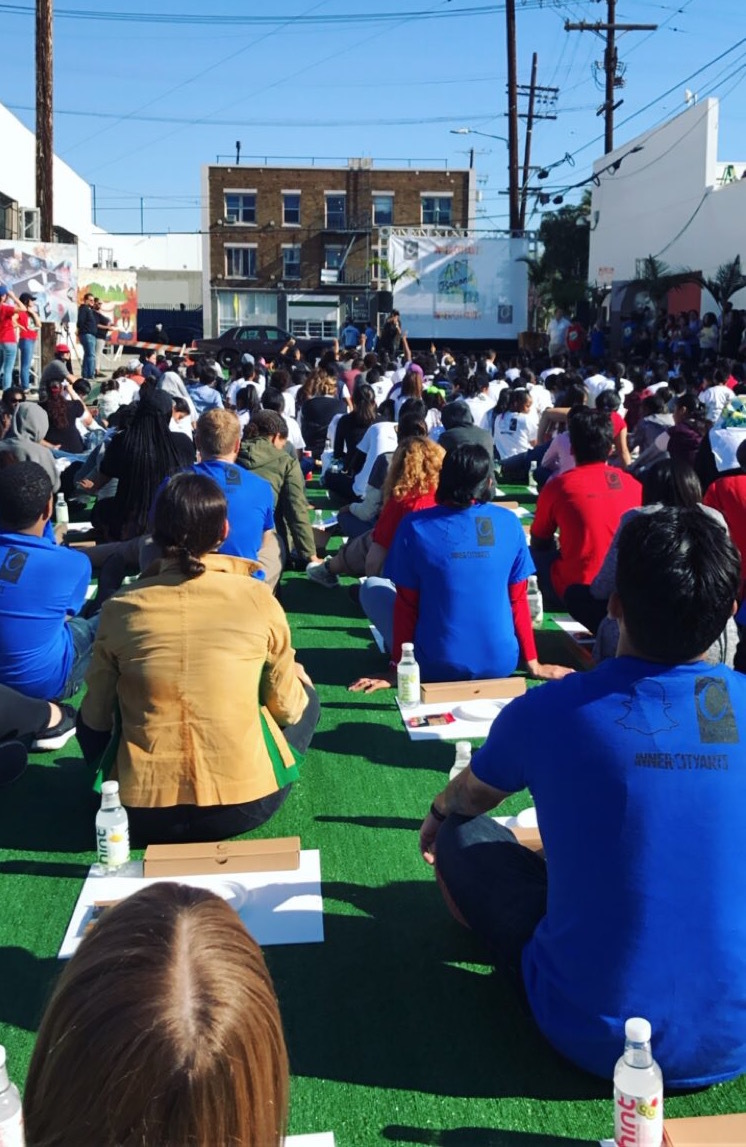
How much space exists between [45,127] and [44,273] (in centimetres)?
269

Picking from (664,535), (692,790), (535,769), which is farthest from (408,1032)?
(664,535)

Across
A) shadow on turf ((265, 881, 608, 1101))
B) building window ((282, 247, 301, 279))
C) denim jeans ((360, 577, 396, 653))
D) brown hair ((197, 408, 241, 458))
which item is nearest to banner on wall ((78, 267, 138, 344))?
building window ((282, 247, 301, 279))

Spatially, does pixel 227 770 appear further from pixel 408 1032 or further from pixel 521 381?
pixel 521 381

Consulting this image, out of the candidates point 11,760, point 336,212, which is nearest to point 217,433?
point 11,760

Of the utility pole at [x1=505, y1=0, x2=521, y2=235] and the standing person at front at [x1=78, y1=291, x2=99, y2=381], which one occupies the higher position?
the utility pole at [x1=505, y1=0, x2=521, y2=235]

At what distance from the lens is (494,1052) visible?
105 inches

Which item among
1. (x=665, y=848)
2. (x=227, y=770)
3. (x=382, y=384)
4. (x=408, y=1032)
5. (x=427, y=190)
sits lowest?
(x=408, y=1032)

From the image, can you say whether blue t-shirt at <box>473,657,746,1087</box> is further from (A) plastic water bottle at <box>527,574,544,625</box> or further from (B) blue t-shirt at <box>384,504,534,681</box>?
(A) plastic water bottle at <box>527,574,544,625</box>

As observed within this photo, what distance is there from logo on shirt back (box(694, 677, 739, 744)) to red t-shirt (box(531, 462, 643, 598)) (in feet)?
11.4

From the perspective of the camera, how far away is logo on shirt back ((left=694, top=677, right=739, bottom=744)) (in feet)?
7.32

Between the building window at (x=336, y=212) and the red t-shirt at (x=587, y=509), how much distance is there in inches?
1668

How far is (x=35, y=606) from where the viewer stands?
4.41m

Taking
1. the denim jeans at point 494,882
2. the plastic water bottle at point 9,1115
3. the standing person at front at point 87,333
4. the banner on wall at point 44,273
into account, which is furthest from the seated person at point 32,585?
the standing person at front at point 87,333

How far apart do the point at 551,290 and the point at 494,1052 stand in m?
31.3
